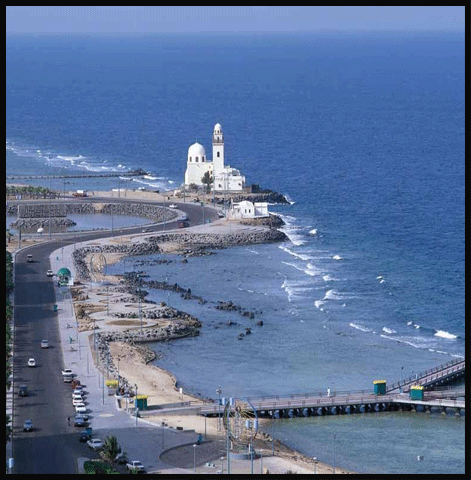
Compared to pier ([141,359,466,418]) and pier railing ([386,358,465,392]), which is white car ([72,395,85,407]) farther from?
pier railing ([386,358,465,392])

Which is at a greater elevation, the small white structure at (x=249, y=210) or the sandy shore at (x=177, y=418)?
the small white structure at (x=249, y=210)

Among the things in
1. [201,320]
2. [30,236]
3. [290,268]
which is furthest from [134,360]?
[30,236]

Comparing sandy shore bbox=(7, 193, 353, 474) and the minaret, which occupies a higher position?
the minaret

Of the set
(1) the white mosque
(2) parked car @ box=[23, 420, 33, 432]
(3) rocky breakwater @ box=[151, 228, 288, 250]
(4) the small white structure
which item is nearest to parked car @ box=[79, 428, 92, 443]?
(2) parked car @ box=[23, 420, 33, 432]

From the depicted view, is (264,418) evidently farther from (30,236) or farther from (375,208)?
(375,208)

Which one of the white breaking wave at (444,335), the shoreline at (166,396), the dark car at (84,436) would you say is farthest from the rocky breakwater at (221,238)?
the dark car at (84,436)

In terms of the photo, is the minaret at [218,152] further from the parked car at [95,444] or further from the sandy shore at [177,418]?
the parked car at [95,444]
